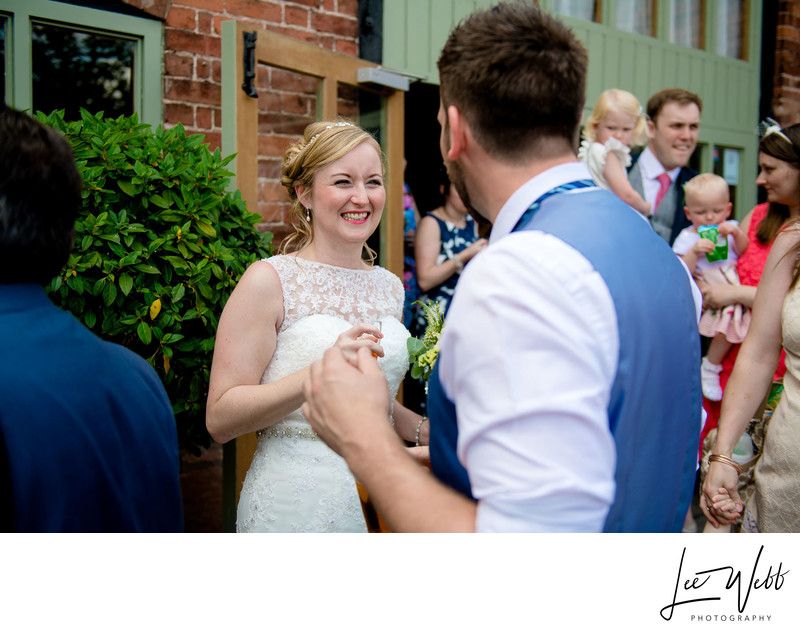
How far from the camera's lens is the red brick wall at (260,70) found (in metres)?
3.54

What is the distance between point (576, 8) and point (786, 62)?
2.47m

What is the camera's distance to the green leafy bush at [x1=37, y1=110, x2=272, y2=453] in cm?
234

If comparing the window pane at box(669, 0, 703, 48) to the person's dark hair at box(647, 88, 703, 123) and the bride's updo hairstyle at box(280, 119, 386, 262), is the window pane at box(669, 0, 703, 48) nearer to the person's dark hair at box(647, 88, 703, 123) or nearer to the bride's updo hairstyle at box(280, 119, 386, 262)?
the person's dark hair at box(647, 88, 703, 123)

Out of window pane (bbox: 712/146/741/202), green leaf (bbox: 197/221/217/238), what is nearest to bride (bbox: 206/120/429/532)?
green leaf (bbox: 197/221/217/238)

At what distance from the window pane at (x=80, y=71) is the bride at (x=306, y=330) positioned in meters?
1.44

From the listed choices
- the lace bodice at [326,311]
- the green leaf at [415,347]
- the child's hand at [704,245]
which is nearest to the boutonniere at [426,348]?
the green leaf at [415,347]

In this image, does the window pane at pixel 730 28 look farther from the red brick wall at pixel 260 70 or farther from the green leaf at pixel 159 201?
the green leaf at pixel 159 201

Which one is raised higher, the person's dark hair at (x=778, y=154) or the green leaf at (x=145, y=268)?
the person's dark hair at (x=778, y=154)

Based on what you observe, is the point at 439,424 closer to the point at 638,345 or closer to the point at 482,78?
the point at 638,345

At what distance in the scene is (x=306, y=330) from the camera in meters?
2.25

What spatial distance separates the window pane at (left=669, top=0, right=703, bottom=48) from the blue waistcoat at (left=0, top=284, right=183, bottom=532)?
6.27 meters

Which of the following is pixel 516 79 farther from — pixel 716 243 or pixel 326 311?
pixel 716 243
